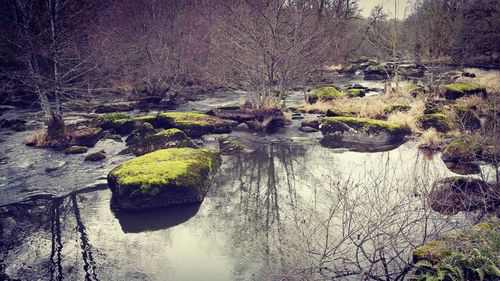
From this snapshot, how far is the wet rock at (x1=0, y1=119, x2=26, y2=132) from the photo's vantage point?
52.8ft

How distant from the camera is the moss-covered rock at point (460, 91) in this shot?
19234mm

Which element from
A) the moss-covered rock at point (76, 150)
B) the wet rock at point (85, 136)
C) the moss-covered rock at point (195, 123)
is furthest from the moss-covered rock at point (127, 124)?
the moss-covered rock at point (76, 150)

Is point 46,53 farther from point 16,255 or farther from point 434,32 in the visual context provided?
point 434,32

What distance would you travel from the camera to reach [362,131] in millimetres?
14266

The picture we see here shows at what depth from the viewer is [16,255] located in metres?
6.89

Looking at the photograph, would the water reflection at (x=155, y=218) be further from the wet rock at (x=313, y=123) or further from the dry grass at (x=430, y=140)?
the wet rock at (x=313, y=123)

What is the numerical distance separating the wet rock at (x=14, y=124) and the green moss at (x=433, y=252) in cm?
1569

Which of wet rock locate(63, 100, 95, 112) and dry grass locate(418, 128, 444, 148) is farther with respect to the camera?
wet rock locate(63, 100, 95, 112)

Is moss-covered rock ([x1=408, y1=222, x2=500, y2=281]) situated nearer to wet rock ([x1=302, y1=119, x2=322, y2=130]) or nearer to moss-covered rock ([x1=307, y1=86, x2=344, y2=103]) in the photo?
wet rock ([x1=302, y1=119, x2=322, y2=130])

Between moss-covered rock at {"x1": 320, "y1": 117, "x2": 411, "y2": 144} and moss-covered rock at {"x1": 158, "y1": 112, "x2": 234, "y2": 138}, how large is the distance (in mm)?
3969

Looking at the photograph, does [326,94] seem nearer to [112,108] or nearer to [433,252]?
[112,108]

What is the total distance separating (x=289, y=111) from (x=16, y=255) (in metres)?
13.9

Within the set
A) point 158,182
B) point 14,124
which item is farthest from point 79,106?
point 158,182

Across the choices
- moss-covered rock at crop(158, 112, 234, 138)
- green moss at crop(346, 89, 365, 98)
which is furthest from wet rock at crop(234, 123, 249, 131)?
green moss at crop(346, 89, 365, 98)
